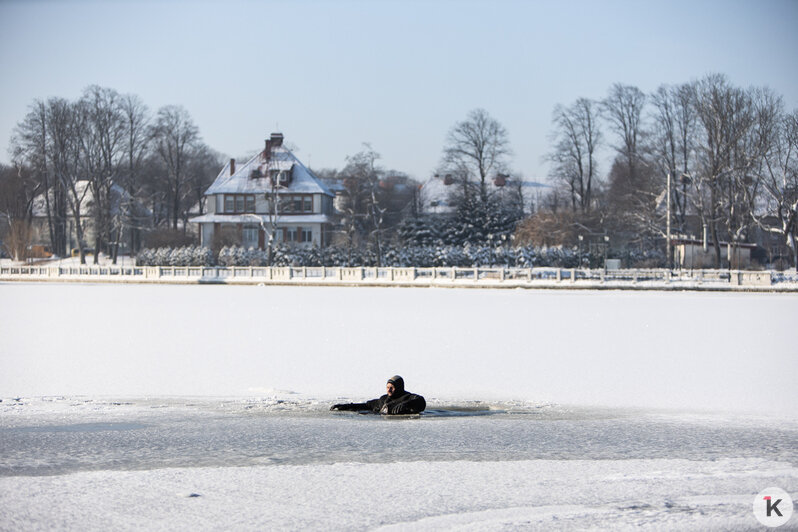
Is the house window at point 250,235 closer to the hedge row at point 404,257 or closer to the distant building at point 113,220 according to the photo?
the distant building at point 113,220

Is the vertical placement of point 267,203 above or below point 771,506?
above

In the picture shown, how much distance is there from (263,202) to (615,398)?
2542 inches

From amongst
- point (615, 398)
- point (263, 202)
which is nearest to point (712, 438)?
point (615, 398)

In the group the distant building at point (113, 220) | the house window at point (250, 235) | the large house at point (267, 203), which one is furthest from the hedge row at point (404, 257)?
the large house at point (267, 203)

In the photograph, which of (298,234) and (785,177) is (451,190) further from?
(785,177)

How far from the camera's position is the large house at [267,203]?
74250mm

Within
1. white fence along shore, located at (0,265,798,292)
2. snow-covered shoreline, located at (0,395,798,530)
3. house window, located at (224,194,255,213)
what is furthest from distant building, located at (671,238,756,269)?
snow-covered shoreline, located at (0,395,798,530)

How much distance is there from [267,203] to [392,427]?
216ft

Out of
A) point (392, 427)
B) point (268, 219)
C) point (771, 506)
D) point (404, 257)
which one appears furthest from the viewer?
point (268, 219)

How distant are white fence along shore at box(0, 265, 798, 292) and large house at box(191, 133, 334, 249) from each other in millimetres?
15537

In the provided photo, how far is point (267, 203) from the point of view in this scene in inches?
2955

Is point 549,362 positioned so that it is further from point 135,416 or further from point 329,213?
point 329,213

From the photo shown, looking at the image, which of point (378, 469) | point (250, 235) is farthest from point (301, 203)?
point (378, 469)

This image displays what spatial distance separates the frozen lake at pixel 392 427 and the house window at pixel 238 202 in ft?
169
